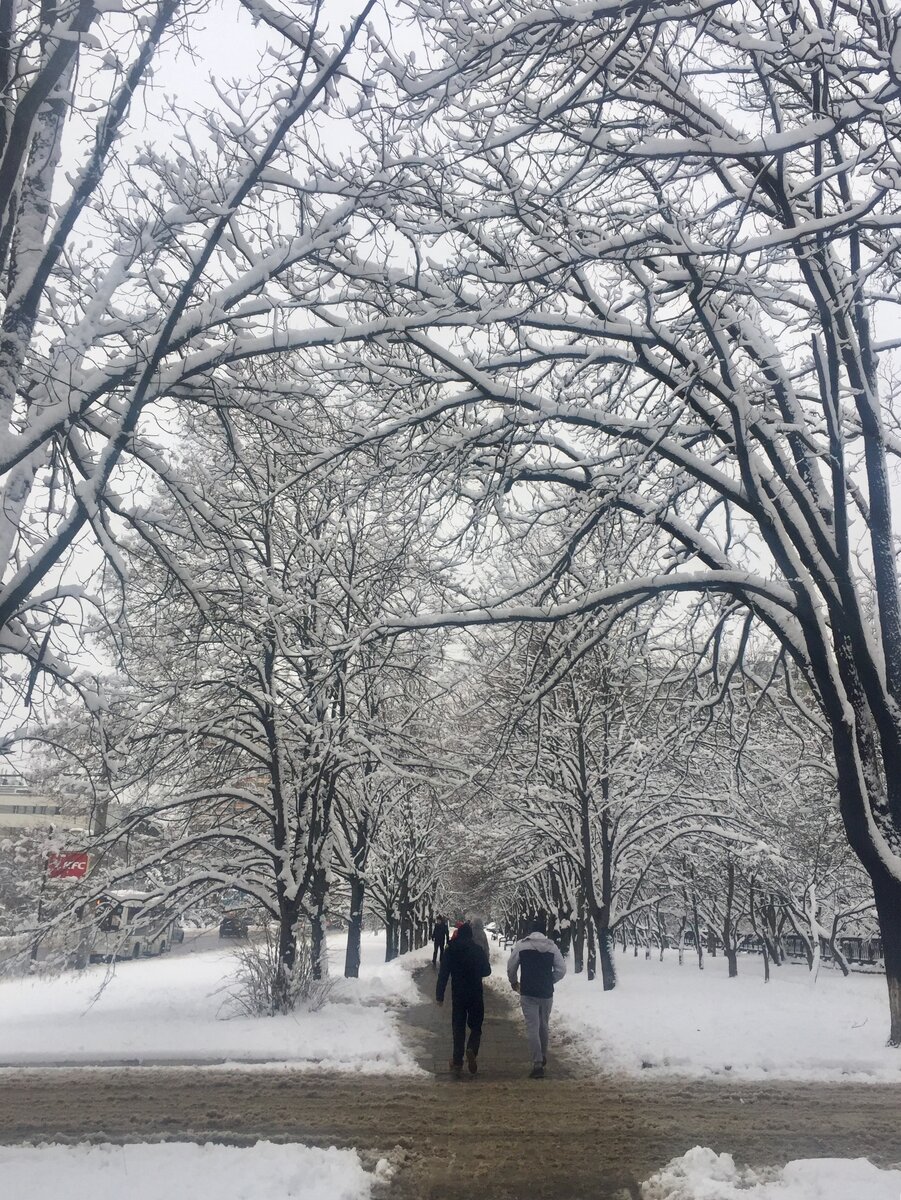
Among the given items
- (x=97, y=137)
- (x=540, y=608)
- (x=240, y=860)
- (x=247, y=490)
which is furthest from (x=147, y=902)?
(x=97, y=137)

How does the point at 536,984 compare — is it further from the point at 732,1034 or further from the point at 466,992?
the point at 732,1034

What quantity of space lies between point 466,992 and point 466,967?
1.30ft

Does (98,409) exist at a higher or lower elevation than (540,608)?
higher

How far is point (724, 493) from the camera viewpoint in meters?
7.59

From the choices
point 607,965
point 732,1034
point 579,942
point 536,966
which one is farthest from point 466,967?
point 579,942

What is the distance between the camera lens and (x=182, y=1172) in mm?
5227

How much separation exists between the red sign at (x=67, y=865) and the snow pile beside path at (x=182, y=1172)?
8.36 meters

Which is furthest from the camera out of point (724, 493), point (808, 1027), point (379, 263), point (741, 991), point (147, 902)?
point (741, 991)

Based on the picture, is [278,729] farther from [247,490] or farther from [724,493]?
[724,493]

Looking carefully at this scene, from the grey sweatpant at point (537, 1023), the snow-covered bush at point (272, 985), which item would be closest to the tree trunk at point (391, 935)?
the snow-covered bush at point (272, 985)

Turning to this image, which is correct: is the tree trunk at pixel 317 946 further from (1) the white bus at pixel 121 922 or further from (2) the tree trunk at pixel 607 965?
(2) the tree trunk at pixel 607 965

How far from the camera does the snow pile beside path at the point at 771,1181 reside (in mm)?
4898

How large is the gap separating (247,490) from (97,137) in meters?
9.28

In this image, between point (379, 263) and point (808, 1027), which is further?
point (808, 1027)
